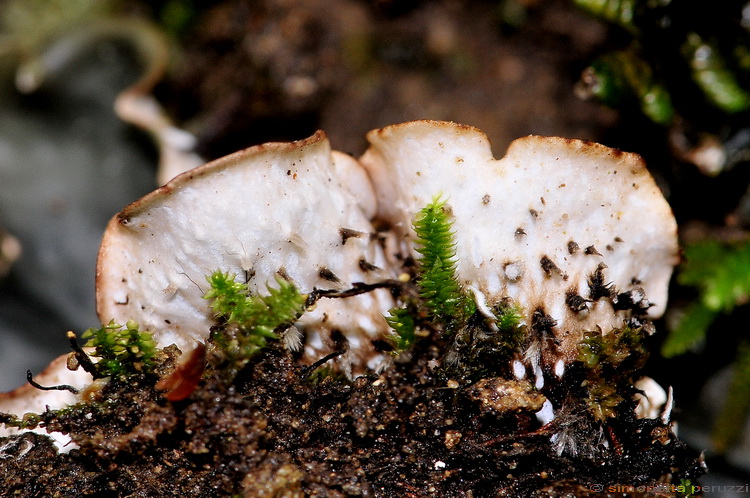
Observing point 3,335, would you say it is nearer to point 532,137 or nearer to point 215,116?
point 215,116

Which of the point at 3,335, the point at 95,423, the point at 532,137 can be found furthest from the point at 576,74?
the point at 3,335

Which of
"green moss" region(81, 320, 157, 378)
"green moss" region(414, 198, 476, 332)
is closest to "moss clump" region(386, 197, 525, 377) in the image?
"green moss" region(414, 198, 476, 332)

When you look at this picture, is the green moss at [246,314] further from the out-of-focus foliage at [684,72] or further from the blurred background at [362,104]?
the out-of-focus foliage at [684,72]

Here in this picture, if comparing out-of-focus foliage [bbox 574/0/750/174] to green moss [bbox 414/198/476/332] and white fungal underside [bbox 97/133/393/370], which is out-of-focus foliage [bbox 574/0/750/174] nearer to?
green moss [bbox 414/198/476/332]

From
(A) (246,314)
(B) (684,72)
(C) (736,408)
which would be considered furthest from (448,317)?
(B) (684,72)

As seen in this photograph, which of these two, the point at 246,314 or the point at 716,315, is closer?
the point at 246,314

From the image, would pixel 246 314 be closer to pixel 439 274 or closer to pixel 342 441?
pixel 342 441
